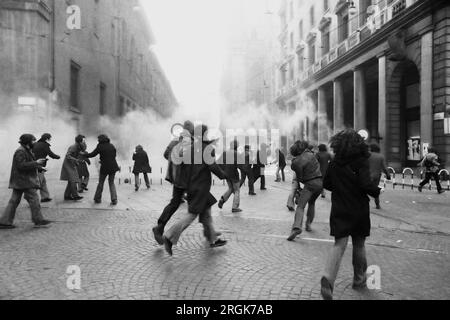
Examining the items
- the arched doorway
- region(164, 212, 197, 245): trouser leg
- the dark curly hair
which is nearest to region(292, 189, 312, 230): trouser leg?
region(164, 212, 197, 245): trouser leg

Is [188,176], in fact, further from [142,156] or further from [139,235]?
[142,156]

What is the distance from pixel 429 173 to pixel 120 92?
2117 cm

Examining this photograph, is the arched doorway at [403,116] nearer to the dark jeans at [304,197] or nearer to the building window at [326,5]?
the building window at [326,5]

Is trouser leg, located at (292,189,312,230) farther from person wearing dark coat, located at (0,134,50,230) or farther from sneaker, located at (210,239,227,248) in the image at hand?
person wearing dark coat, located at (0,134,50,230)

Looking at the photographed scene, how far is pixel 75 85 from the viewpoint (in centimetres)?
1925

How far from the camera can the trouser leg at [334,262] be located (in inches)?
135

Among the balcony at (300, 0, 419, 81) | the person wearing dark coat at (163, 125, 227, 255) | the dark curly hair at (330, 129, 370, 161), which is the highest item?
the balcony at (300, 0, 419, 81)

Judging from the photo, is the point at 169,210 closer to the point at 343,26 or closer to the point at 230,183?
the point at 230,183

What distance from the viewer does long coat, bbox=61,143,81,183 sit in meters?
9.51

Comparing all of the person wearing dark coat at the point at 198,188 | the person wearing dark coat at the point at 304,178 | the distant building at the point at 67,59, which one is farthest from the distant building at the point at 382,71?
the distant building at the point at 67,59

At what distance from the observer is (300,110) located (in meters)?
34.9

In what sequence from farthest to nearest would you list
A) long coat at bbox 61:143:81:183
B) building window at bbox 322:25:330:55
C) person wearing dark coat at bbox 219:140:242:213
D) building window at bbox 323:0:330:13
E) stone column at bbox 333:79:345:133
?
building window at bbox 322:25:330:55, building window at bbox 323:0:330:13, stone column at bbox 333:79:345:133, long coat at bbox 61:143:81:183, person wearing dark coat at bbox 219:140:242:213

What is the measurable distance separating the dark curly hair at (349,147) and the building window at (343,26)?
24.1 m

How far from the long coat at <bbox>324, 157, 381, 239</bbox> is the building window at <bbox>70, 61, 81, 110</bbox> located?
56.9ft
